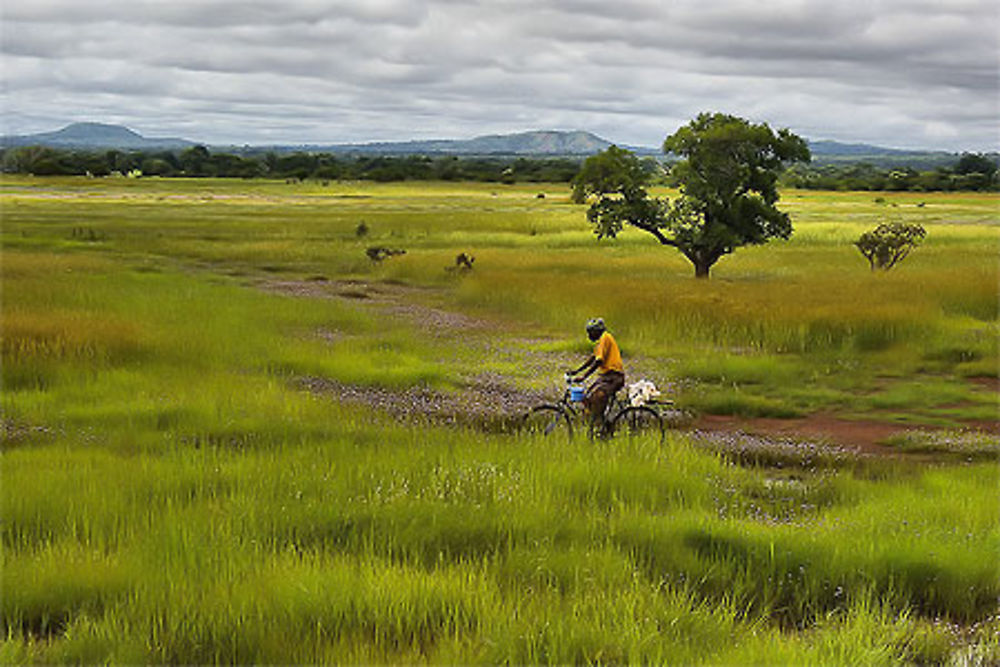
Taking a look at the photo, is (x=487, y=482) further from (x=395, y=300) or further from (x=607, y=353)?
(x=395, y=300)

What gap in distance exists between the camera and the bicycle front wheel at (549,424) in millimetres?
15078

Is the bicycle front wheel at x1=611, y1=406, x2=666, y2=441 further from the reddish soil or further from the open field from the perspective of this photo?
the reddish soil

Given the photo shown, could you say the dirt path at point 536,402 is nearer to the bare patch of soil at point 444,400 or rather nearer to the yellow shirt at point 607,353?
the bare patch of soil at point 444,400

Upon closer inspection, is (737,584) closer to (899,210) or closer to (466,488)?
(466,488)

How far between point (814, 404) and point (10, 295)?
24.2 metres

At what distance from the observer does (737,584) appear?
9039 millimetres

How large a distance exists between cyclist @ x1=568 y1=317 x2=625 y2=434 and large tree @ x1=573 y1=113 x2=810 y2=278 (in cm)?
2809

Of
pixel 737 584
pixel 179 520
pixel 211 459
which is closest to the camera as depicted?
pixel 737 584

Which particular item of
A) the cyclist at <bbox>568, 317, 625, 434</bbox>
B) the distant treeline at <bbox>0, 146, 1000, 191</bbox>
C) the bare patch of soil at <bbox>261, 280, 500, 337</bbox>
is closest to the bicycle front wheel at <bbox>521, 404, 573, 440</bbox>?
the cyclist at <bbox>568, 317, 625, 434</bbox>

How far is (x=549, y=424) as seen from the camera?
15.4m

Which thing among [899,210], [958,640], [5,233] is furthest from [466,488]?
[899,210]

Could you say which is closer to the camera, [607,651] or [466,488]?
[607,651]

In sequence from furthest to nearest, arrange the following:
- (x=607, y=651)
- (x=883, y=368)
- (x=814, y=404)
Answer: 1. (x=883, y=368)
2. (x=814, y=404)
3. (x=607, y=651)

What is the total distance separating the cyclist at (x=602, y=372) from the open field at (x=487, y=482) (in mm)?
1033
